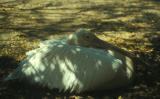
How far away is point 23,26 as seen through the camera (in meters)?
5.68

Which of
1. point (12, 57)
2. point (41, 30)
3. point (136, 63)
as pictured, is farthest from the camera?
point (41, 30)

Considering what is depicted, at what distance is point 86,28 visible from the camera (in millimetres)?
5672

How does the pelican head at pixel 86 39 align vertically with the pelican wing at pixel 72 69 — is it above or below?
above

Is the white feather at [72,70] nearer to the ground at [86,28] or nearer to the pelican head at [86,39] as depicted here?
the ground at [86,28]

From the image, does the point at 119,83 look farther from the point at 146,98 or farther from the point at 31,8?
the point at 31,8

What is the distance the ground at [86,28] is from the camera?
326cm

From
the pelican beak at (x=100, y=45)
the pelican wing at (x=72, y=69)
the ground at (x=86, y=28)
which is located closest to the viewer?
the pelican wing at (x=72, y=69)

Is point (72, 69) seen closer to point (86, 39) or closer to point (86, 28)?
point (86, 39)

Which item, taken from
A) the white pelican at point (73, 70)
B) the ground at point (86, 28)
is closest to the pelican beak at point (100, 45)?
the white pelican at point (73, 70)

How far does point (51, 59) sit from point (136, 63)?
1.40m

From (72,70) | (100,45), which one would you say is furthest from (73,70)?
(100,45)

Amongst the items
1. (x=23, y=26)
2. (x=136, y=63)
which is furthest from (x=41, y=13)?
(x=136, y=63)

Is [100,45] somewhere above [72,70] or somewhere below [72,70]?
above

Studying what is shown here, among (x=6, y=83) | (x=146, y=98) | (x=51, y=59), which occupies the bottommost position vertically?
(x=146, y=98)
